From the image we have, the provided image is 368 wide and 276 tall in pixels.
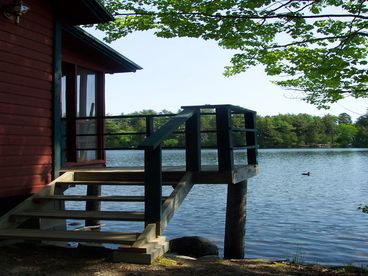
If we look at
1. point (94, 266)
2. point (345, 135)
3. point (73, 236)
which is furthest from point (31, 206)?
point (345, 135)

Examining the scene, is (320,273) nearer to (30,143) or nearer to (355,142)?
(30,143)

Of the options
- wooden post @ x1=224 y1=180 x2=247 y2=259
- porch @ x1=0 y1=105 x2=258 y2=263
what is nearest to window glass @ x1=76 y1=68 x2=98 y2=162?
porch @ x1=0 y1=105 x2=258 y2=263

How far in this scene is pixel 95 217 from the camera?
734 centimetres

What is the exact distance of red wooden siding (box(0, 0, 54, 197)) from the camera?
26.3 ft

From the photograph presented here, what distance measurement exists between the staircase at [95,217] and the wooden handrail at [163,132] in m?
1.14

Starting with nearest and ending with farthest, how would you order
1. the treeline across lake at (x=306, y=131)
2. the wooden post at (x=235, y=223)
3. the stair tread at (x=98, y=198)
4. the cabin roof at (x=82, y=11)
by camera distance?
1. the stair tread at (x=98, y=198)
2. the cabin roof at (x=82, y=11)
3. the wooden post at (x=235, y=223)
4. the treeline across lake at (x=306, y=131)

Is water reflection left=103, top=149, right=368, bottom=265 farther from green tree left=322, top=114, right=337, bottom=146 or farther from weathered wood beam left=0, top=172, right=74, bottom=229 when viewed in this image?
green tree left=322, top=114, right=337, bottom=146

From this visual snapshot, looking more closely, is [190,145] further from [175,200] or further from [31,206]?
[31,206]

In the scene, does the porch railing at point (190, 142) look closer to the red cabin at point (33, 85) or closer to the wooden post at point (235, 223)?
the wooden post at point (235, 223)

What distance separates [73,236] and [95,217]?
61cm

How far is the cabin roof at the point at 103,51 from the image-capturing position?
35.1ft

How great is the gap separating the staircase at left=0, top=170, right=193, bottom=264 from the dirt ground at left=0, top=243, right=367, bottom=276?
0.22 m

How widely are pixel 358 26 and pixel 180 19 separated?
3.94 m

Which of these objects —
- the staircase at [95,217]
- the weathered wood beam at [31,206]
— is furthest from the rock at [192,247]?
the weathered wood beam at [31,206]
